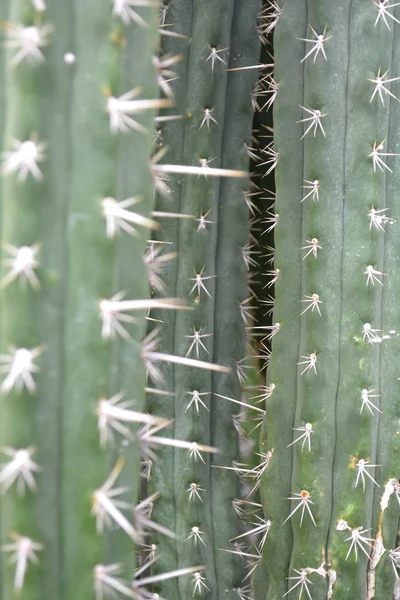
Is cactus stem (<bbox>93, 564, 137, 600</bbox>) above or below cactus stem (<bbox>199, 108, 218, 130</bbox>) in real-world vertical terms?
below

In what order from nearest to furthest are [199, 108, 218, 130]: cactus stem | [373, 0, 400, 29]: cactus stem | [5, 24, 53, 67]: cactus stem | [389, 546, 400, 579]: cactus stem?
[5, 24, 53, 67]: cactus stem → [373, 0, 400, 29]: cactus stem → [389, 546, 400, 579]: cactus stem → [199, 108, 218, 130]: cactus stem

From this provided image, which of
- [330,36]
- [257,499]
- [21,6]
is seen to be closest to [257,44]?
[330,36]

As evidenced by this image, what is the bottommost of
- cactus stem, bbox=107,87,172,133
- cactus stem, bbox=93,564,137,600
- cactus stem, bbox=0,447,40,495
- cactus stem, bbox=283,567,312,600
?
cactus stem, bbox=283,567,312,600

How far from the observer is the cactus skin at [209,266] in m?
2.08

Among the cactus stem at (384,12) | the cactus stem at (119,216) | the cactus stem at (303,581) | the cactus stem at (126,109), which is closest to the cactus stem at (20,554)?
the cactus stem at (119,216)

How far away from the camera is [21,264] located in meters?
1.12

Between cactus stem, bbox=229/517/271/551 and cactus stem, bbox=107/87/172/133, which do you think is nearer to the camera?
cactus stem, bbox=107/87/172/133

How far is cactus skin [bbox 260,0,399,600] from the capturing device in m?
1.87

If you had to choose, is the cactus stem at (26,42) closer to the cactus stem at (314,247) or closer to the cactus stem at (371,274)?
the cactus stem at (314,247)

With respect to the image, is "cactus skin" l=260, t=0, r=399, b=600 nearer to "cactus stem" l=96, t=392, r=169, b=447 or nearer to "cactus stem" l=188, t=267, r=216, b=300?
"cactus stem" l=188, t=267, r=216, b=300

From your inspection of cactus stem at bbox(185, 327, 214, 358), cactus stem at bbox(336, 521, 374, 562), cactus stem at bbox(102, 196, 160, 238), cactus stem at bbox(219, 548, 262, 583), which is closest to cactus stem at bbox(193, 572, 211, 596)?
cactus stem at bbox(219, 548, 262, 583)

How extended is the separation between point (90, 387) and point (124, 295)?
188mm

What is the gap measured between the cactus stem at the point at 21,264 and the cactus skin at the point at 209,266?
991 mm

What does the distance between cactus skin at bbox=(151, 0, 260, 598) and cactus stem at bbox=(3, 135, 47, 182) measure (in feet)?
3.20
